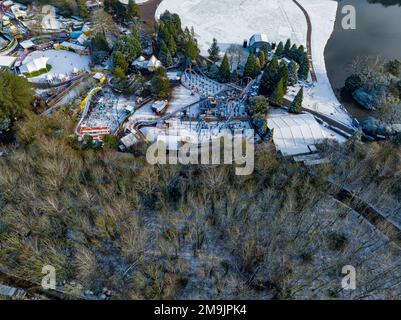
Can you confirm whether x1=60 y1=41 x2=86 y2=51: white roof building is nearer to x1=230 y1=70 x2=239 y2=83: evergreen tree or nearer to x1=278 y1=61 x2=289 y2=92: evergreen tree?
x1=230 y1=70 x2=239 y2=83: evergreen tree

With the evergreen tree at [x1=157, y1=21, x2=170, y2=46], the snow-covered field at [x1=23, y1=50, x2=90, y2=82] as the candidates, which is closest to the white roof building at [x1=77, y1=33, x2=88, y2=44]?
the snow-covered field at [x1=23, y1=50, x2=90, y2=82]

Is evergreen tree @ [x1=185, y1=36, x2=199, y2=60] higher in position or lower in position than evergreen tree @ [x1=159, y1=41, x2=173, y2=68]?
higher

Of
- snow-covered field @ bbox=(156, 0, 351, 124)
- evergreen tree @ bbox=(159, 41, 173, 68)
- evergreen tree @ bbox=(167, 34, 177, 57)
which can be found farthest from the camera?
snow-covered field @ bbox=(156, 0, 351, 124)

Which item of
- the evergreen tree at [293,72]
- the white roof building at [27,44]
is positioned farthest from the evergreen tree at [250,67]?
the white roof building at [27,44]

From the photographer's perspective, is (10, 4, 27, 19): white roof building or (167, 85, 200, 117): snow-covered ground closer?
(167, 85, 200, 117): snow-covered ground

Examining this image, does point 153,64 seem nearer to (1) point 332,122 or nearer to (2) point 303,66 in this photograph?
(2) point 303,66

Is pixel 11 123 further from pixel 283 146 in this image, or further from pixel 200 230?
pixel 283 146

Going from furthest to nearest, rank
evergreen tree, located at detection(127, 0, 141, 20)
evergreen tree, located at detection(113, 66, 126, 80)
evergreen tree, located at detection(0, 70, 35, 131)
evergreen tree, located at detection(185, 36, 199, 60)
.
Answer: evergreen tree, located at detection(127, 0, 141, 20)
evergreen tree, located at detection(185, 36, 199, 60)
evergreen tree, located at detection(113, 66, 126, 80)
evergreen tree, located at detection(0, 70, 35, 131)

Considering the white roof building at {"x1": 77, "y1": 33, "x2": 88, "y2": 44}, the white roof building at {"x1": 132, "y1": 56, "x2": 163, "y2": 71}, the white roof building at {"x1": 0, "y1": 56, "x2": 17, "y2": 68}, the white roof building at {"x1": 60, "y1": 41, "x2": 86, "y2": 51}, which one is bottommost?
the white roof building at {"x1": 0, "y1": 56, "x2": 17, "y2": 68}
